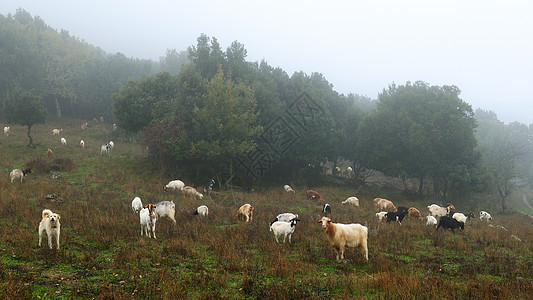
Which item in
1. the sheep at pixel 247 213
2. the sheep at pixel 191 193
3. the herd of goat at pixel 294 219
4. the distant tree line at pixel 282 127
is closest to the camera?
the herd of goat at pixel 294 219

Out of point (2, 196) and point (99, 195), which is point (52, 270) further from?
point (99, 195)

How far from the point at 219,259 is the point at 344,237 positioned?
15.7 feet

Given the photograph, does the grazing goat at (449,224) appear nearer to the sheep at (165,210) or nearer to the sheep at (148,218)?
the sheep at (165,210)

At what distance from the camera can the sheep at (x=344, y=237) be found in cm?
1084

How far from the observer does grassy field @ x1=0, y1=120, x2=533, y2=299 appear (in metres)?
7.39

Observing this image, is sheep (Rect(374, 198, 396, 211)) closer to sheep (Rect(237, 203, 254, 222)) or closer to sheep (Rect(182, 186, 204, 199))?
sheep (Rect(237, 203, 254, 222))

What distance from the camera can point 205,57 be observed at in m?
33.0

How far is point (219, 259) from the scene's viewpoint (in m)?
9.94

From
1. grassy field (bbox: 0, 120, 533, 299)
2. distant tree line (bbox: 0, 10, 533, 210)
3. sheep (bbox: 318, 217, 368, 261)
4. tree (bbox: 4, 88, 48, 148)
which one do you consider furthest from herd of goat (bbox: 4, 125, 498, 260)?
tree (bbox: 4, 88, 48, 148)

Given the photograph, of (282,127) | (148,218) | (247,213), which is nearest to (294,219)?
(247,213)

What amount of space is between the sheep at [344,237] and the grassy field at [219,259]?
0.43 meters

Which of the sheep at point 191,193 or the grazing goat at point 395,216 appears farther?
the sheep at point 191,193

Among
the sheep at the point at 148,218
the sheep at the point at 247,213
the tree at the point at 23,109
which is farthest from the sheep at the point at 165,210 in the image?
the tree at the point at 23,109

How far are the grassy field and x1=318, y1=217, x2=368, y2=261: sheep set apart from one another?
1.42 feet
